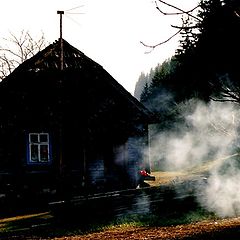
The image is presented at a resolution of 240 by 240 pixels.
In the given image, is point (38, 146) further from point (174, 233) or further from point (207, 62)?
point (207, 62)

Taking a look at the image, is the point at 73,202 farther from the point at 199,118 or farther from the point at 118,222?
the point at 199,118

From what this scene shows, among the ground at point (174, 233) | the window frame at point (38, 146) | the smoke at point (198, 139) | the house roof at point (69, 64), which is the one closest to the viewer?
the ground at point (174, 233)

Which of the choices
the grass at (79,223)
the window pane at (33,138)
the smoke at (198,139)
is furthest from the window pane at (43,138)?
the smoke at (198,139)

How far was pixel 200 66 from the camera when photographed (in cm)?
2291

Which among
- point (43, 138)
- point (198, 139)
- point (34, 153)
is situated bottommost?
point (34, 153)

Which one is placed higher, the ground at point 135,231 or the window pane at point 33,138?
the window pane at point 33,138

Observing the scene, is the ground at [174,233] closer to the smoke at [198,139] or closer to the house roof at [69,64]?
the house roof at [69,64]

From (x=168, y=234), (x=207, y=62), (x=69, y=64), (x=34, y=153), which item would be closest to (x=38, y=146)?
(x=34, y=153)

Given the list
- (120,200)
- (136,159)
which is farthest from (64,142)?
(120,200)

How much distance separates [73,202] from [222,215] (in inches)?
185

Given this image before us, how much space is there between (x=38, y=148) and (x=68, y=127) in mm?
1632

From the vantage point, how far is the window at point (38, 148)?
626 inches

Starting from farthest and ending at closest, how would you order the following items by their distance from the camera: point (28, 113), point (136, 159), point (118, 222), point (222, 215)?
point (136, 159) < point (28, 113) < point (222, 215) < point (118, 222)

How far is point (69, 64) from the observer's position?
17359 mm
